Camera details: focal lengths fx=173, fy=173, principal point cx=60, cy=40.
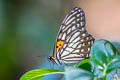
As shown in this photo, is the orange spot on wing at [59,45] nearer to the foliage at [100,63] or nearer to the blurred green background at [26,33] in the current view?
the blurred green background at [26,33]

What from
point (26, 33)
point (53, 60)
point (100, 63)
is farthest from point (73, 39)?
point (100, 63)

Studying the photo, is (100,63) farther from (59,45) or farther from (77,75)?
(59,45)

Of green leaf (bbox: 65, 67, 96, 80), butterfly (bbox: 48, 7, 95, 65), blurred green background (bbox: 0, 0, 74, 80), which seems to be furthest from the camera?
blurred green background (bbox: 0, 0, 74, 80)

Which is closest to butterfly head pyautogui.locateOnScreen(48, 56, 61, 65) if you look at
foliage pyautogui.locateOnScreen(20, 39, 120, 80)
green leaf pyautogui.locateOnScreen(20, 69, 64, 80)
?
green leaf pyautogui.locateOnScreen(20, 69, 64, 80)

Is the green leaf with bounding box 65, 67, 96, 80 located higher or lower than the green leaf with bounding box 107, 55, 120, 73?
lower

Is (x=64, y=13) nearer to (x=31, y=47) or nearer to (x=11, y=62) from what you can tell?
(x=31, y=47)

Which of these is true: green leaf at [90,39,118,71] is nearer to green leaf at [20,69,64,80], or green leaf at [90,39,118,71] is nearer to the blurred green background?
green leaf at [20,69,64,80]

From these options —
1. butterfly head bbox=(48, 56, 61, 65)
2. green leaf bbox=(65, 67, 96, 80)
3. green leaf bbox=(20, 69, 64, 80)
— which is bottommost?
butterfly head bbox=(48, 56, 61, 65)
